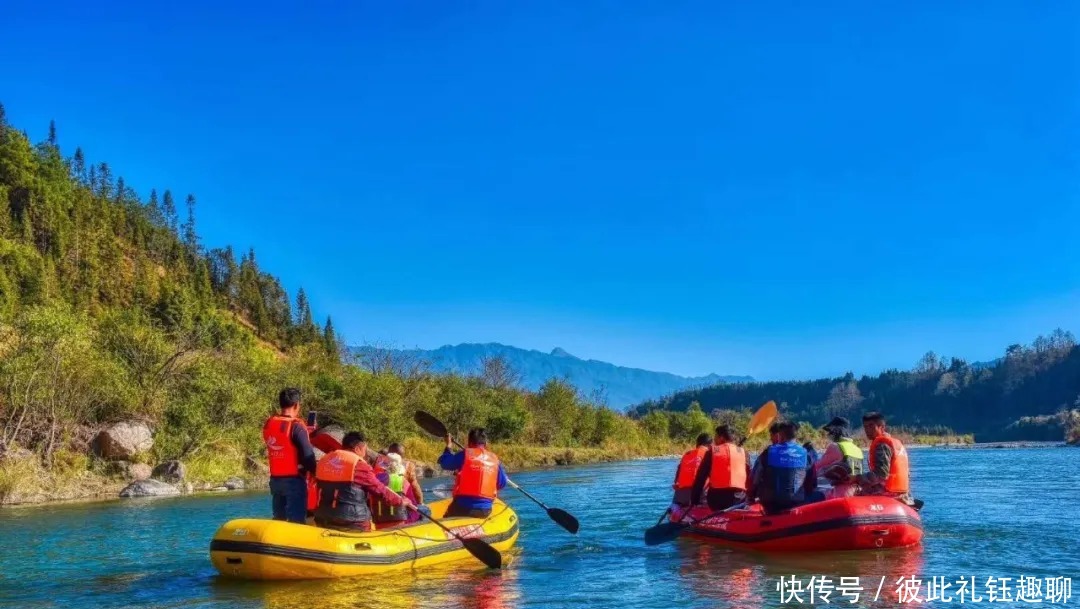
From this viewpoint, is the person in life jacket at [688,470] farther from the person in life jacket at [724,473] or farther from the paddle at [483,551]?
the paddle at [483,551]

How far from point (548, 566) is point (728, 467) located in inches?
133

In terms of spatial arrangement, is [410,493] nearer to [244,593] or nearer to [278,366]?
[244,593]

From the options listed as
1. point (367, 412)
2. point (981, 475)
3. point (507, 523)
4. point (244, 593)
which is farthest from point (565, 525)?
point (367, 412)

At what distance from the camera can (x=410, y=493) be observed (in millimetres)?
12039

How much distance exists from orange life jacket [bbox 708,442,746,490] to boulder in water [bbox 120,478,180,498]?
16225 mm

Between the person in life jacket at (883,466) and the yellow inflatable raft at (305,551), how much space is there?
20.5 ft

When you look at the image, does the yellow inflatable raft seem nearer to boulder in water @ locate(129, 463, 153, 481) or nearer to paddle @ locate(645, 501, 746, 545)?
paddle @ locate(645, 501, 746, 545)

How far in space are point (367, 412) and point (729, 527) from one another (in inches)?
1040

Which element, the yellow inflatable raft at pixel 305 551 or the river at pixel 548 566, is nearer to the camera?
the river at pixel 548 566

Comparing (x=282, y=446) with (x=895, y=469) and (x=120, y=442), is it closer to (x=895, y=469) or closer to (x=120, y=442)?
(x=895, y=469)

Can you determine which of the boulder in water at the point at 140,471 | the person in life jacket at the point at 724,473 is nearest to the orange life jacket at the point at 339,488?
the person in life jacket at the point at 724,473

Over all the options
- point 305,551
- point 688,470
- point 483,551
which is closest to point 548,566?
point 483,551

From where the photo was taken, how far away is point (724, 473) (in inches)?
524

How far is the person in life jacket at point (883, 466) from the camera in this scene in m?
11.9
